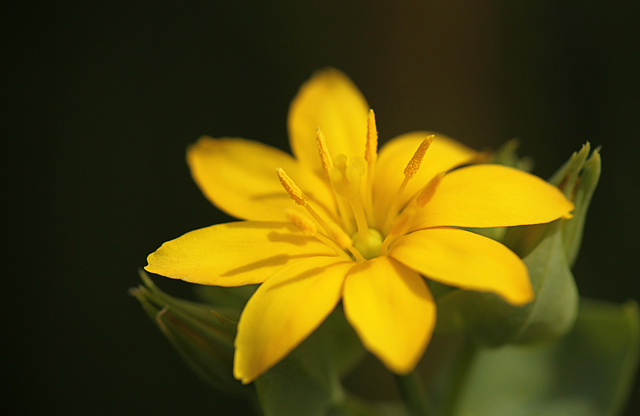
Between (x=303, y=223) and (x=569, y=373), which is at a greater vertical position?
(x=303, y=223)

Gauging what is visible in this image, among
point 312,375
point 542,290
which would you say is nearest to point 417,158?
point 542,290

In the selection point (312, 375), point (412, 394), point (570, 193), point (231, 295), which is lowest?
point (412, 394)

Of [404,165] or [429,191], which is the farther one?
[404,165]

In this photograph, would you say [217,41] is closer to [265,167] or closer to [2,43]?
[2,43]

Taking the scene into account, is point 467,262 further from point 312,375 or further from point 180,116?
point 180,116

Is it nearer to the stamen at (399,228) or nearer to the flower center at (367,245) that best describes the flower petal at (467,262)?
the stamen at (399,228)

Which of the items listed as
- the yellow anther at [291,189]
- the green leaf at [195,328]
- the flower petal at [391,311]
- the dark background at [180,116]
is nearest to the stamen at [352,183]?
the yellow anther at [291,189]

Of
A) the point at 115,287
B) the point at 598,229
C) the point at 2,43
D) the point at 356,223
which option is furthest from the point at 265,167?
the point at 2,43
